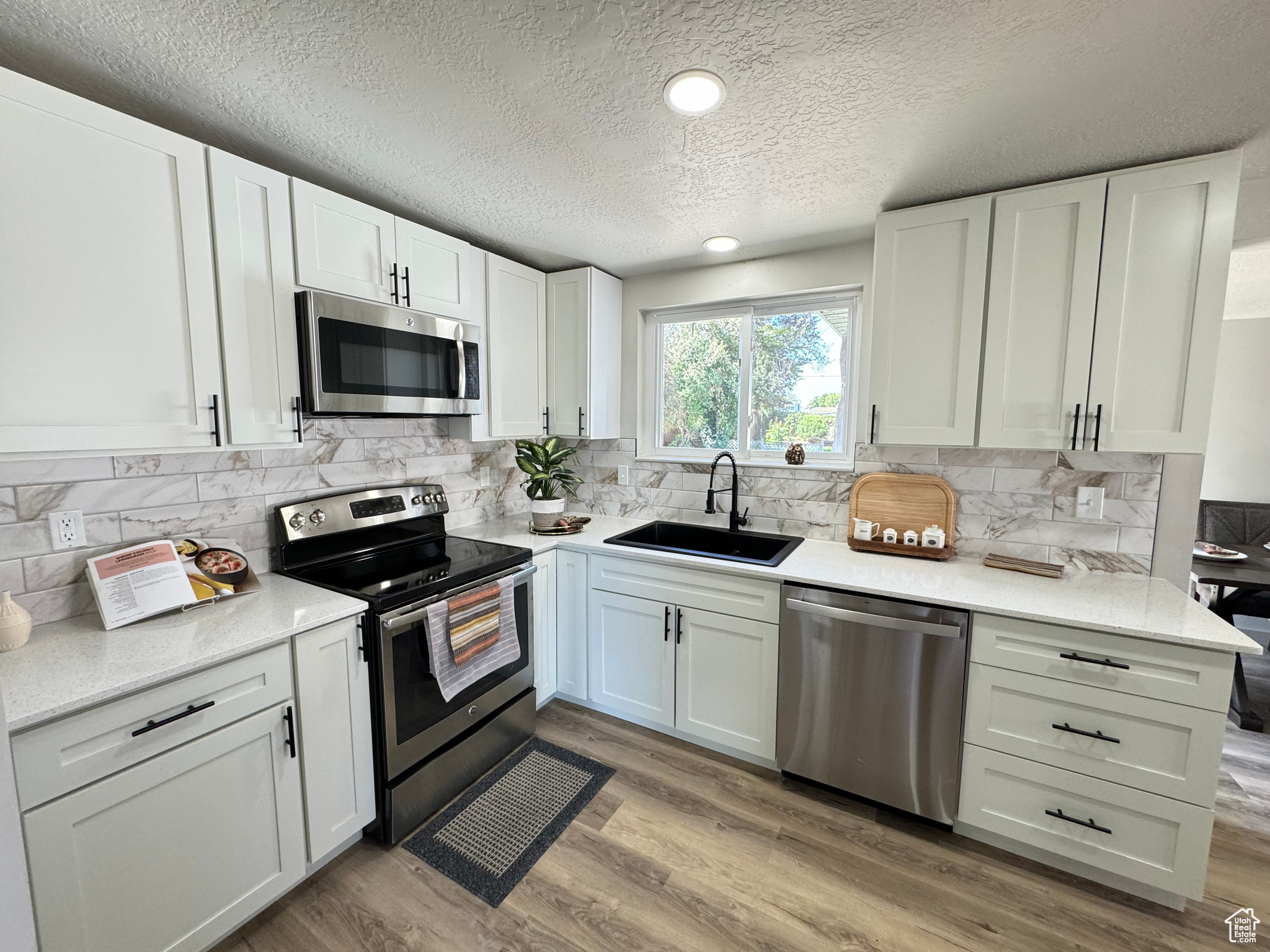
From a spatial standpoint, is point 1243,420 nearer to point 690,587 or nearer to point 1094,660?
point 1094,660

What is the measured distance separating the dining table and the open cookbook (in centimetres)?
410

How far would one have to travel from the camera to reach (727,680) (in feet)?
7.31

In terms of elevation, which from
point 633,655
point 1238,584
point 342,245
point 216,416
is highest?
point 342,245

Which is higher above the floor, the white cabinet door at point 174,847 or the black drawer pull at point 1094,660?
the black drawer pull at point 1094,660

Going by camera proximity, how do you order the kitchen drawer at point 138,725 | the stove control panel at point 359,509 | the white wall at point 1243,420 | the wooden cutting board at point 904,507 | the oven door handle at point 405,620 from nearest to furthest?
the kitchen drawer at point 138,725 < the oven door handle at point 405,620 < the stove control panel at point 359,509 < the wooden cutting board at point 904,507 < the white wall at point 1243,420

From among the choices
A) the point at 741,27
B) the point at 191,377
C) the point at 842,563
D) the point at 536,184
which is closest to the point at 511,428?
the point at 536,184

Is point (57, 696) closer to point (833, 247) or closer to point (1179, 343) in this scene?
point (833, 247)

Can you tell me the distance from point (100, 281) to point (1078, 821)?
3249mm

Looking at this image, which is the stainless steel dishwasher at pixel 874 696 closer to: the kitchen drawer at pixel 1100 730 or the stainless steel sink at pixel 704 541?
the kitchen drawer at pixel 1100 730

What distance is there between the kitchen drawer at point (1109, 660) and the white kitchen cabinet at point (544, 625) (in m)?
1.77

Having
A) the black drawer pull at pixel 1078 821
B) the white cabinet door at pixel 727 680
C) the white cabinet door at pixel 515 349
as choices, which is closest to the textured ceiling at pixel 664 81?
the white cabinet door at pixel 515 349

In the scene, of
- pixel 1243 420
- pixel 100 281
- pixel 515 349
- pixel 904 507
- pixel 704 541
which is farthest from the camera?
pixel 1243 420

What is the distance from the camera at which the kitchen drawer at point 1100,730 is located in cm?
150

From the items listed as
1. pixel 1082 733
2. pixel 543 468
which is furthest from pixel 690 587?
pixel 1082 733
